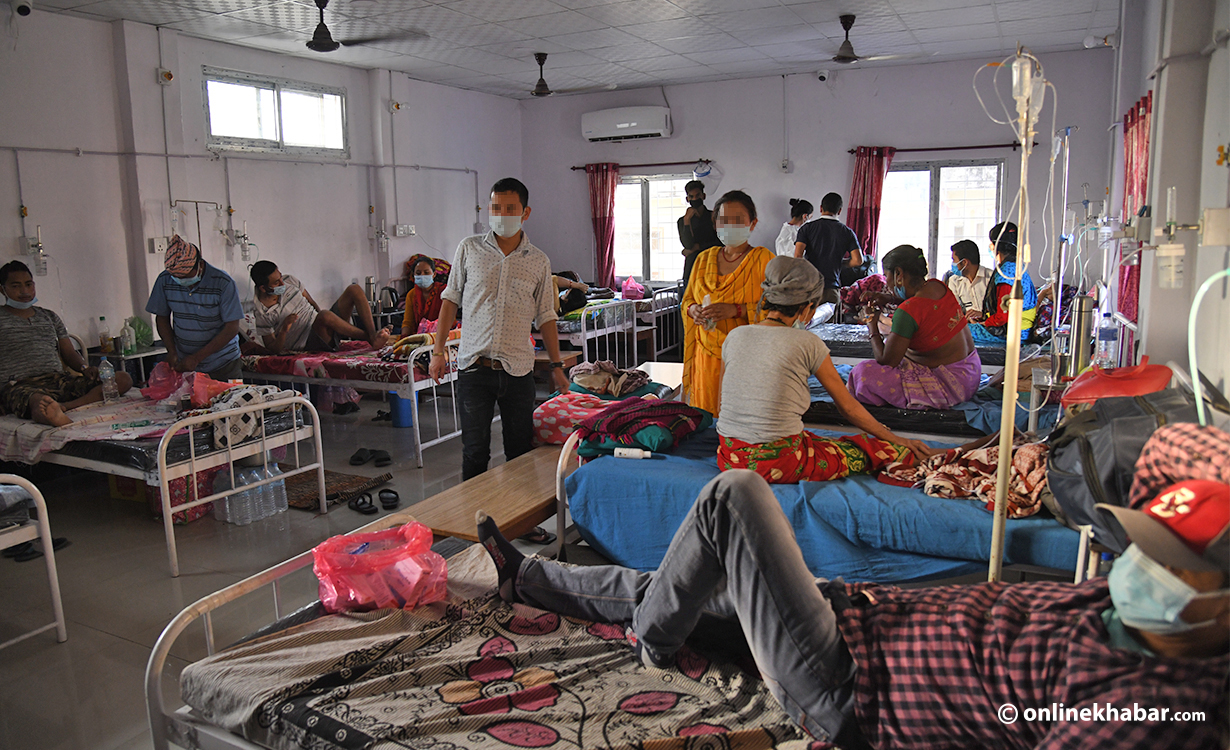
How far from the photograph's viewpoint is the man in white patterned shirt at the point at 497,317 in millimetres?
3643

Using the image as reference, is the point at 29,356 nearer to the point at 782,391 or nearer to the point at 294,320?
the point at 294,320

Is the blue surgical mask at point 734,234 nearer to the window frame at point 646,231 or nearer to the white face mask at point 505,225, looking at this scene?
the white face mask at point 505,225

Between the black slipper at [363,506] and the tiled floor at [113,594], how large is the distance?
0.05m

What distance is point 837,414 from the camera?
4.13 m

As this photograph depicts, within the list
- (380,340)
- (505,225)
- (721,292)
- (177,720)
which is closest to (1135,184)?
(721,292)

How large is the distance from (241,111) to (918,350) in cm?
608

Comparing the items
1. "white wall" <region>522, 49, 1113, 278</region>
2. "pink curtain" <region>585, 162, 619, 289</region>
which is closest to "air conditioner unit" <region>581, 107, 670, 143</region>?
"white wall" <region>522, 49, 1113, 278</region>

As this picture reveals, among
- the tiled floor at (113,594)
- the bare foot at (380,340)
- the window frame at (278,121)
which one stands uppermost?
the window frame at (278,121)

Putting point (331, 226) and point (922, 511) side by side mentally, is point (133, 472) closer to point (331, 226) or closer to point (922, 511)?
point (922, 511)

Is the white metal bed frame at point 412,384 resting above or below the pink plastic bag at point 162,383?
below

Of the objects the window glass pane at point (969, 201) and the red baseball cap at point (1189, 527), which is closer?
the red baseball cap at point (1189, 527)

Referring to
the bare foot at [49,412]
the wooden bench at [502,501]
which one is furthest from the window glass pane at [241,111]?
the wooden bench at [502,501]

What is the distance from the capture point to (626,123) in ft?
31.1

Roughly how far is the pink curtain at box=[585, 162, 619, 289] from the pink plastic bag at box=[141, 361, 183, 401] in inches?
230
